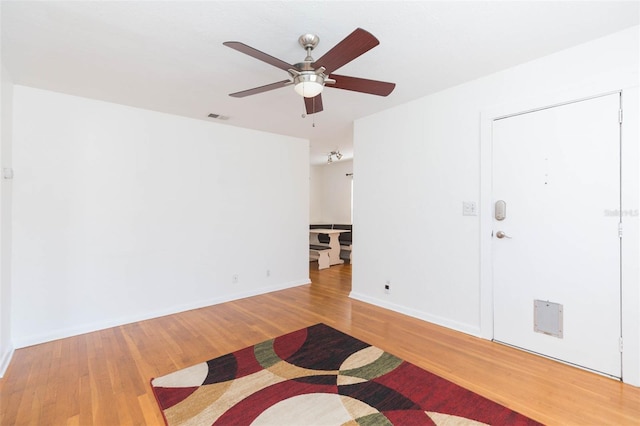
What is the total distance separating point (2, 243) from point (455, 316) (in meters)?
4.37

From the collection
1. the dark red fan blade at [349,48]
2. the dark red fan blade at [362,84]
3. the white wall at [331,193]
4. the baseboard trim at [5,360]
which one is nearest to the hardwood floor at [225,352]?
the baseboard trim at [5,360]

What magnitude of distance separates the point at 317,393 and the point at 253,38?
103 inches

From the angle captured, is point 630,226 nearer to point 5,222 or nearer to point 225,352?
point 225,352

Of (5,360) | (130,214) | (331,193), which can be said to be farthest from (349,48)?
(331,193)

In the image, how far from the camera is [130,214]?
3486mm

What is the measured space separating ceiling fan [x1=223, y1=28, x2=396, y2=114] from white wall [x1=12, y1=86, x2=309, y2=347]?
2080 mm

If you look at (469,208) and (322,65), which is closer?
(322,65)

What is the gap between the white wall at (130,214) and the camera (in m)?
2.94

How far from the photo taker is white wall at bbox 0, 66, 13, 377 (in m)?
2.44

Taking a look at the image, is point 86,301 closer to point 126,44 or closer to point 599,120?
point 126,44

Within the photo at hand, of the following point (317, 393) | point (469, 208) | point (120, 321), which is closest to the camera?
point (317, 393)

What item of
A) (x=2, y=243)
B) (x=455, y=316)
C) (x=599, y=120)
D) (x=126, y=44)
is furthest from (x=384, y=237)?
(x=2, y=243)

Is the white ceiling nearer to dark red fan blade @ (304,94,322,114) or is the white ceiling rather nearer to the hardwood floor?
dark red fan blade @ (304,94,322,114)

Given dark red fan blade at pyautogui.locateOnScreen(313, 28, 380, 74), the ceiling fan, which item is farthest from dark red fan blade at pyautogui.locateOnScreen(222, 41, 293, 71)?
dark red fan blade at pyautogui.locateOnScreen(313, 28, 380, 74)
